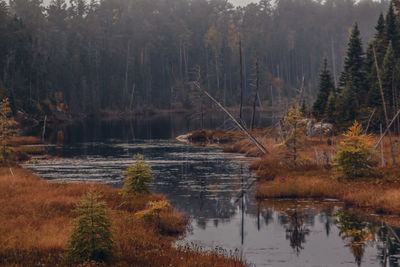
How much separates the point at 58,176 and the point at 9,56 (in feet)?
199

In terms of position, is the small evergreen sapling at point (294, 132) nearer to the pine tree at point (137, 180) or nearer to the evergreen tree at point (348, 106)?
the pine tree at point (137, 180)

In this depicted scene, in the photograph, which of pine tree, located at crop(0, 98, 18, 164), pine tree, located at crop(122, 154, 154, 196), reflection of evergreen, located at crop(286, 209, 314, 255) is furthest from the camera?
pine tree, located at crop(0, 98, 18, 164)

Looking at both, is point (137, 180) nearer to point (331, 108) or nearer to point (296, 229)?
point (296, 229)

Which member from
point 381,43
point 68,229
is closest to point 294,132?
point 68,229

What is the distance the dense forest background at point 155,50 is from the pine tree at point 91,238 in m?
67.6

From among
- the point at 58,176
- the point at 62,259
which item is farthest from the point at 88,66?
the point at 62,259

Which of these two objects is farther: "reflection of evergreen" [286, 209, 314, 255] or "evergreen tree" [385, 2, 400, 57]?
"evergreen tree" [385, 2, 400, 57]

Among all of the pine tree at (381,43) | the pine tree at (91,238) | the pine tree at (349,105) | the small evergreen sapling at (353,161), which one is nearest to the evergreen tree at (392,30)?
the pine tree at (381,43)

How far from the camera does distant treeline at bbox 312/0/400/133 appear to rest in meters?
50.9

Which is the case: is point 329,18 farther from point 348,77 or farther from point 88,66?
point 348,77

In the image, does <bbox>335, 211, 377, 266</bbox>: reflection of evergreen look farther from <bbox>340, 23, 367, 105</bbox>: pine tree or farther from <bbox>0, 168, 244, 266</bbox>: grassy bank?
<bbox>340, 23, 367, 105</bbox>: pine tree

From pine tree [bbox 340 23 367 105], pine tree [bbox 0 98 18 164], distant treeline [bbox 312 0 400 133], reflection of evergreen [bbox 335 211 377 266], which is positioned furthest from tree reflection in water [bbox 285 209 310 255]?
pine tree [bbox 340 23 367 105]

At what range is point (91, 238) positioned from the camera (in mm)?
14719

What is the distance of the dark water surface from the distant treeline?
15.5 metres
